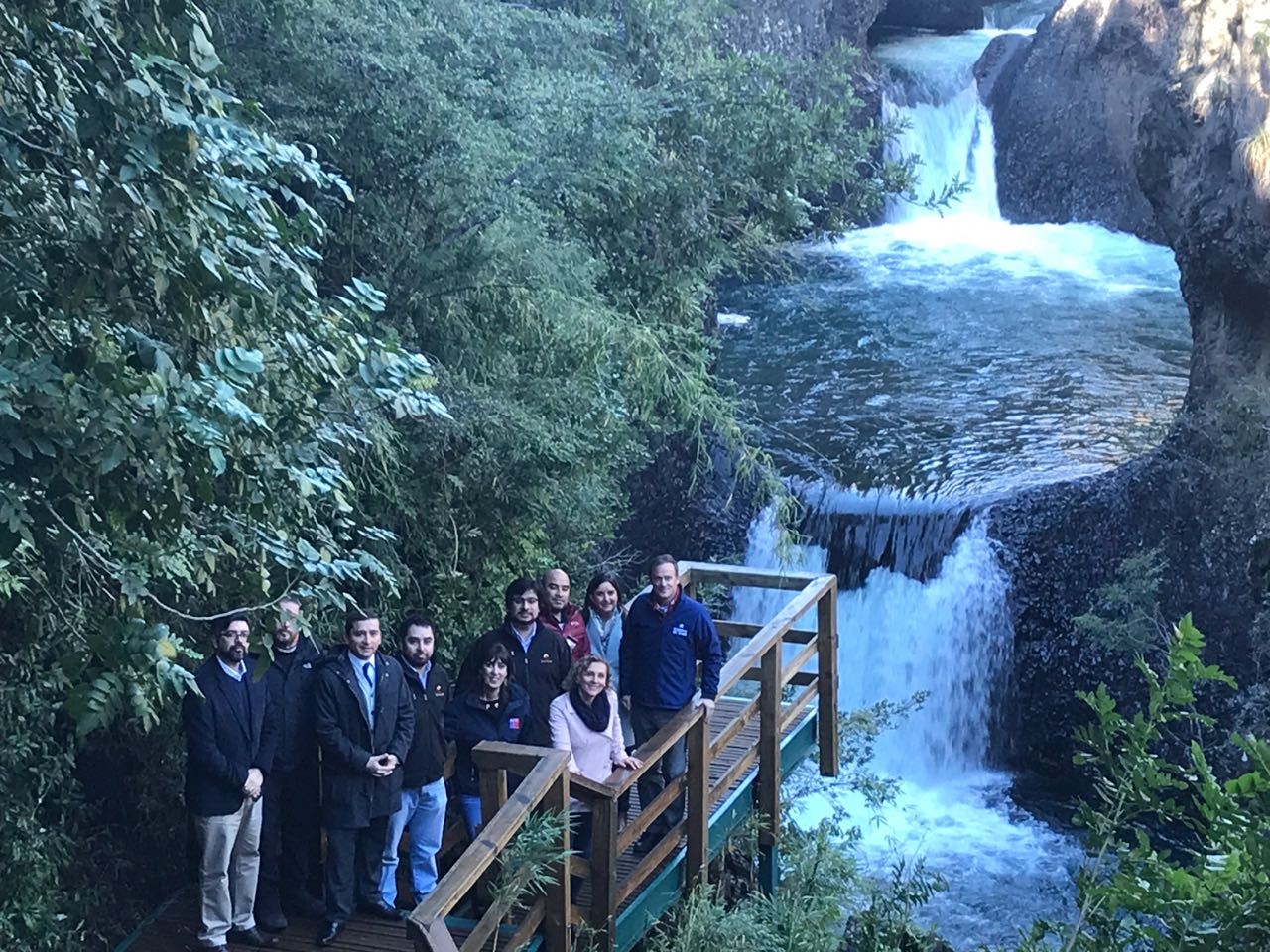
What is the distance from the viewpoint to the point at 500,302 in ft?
31.4

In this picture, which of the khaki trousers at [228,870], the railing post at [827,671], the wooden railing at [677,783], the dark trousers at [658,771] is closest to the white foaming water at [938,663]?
the railing post at [827,671]

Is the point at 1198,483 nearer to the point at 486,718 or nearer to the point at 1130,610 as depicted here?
the point at 1130,610

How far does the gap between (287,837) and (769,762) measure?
9.67 ft

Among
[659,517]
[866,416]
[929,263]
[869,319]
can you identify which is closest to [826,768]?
[659,517]

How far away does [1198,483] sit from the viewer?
51.2 feet

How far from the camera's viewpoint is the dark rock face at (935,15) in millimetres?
35219

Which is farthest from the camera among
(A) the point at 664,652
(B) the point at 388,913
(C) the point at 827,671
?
(C) the point at 827,671

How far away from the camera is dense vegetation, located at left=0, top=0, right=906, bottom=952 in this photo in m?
4.58

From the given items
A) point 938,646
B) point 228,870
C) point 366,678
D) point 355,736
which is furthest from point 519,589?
point 938,646

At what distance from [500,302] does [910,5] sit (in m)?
28.6

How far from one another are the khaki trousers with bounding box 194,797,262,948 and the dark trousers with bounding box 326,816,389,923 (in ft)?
1.14

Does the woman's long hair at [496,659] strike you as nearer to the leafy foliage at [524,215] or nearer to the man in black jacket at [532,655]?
the man in black jacket at [532,655]

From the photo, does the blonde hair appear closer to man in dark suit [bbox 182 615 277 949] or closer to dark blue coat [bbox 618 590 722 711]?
dark blue coat [bbox 618 590 722 711]

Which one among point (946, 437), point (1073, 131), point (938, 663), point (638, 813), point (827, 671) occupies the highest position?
point (1073, 131)
